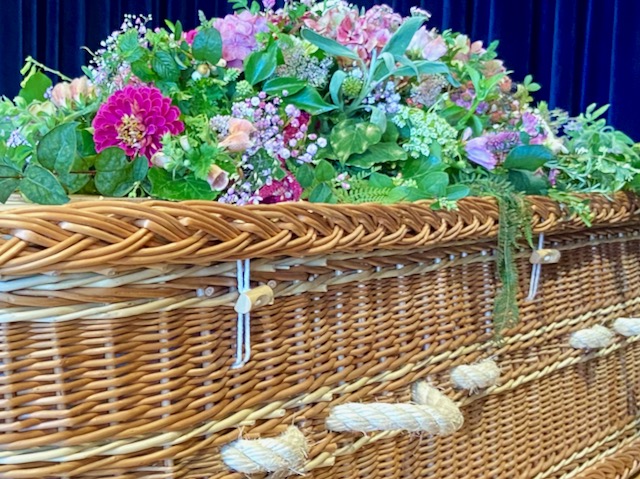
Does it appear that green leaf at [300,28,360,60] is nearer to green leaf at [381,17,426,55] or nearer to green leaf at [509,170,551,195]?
green leaf at [381,17,426,55]

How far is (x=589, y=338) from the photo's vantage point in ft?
2.72

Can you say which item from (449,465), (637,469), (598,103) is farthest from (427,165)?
(598,103)

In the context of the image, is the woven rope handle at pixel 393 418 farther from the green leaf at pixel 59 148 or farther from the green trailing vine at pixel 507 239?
the green leaf at pixel 59 148

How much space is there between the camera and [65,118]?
0.68m

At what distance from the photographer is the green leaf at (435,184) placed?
2.10ft

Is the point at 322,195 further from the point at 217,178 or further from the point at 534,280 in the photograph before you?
the point at 534,280

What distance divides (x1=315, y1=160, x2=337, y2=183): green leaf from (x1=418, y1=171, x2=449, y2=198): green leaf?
91 millimetres

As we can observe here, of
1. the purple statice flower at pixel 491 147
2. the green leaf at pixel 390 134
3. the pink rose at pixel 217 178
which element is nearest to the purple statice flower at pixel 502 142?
the purple statice flower at pixel 491 147

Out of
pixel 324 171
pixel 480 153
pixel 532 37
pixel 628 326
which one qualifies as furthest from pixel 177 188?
pixel 532 37

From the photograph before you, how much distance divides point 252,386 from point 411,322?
0.61 ft

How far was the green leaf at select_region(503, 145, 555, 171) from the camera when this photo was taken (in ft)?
2.51

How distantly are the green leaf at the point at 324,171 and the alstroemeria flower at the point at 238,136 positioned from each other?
0.22 ft

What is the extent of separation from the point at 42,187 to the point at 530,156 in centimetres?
52

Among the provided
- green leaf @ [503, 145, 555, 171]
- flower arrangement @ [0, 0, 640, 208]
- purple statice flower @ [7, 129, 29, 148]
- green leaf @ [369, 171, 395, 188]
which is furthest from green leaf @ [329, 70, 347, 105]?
purple statice flower @ [7, 129, 29, 148]
